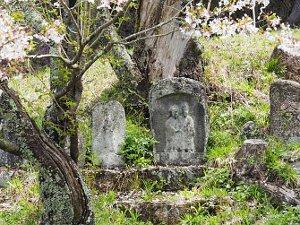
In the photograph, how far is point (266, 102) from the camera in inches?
390

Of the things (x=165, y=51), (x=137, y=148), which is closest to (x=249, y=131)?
(x=137, y=148)

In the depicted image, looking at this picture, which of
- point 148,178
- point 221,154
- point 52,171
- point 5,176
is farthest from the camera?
point 5,176

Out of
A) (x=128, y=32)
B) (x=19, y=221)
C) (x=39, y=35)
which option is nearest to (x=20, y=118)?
(x=39, y=35)

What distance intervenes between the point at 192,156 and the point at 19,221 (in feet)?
8.21

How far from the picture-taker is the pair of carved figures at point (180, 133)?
8188mm

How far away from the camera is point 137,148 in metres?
8.20

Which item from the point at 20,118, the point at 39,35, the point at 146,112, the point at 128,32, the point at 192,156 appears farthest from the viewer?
the point at 128,32

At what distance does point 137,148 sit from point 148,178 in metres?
0.54

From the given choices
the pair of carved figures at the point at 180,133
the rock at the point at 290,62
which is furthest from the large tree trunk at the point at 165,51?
the rock at the point at 290,62

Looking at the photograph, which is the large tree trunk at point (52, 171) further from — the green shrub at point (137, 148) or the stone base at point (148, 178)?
the green shrub at point (137, 148)

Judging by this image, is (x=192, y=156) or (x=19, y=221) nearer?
(x=19, y=221)

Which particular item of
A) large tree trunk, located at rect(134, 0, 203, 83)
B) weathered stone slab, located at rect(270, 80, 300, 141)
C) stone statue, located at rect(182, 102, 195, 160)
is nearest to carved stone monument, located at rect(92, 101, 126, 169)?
stone statue, located at rect(182, 102, 195, 160)

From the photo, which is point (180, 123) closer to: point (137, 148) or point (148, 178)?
point (137, 148)

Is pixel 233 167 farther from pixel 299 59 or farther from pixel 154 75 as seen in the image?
pixel 299 59
